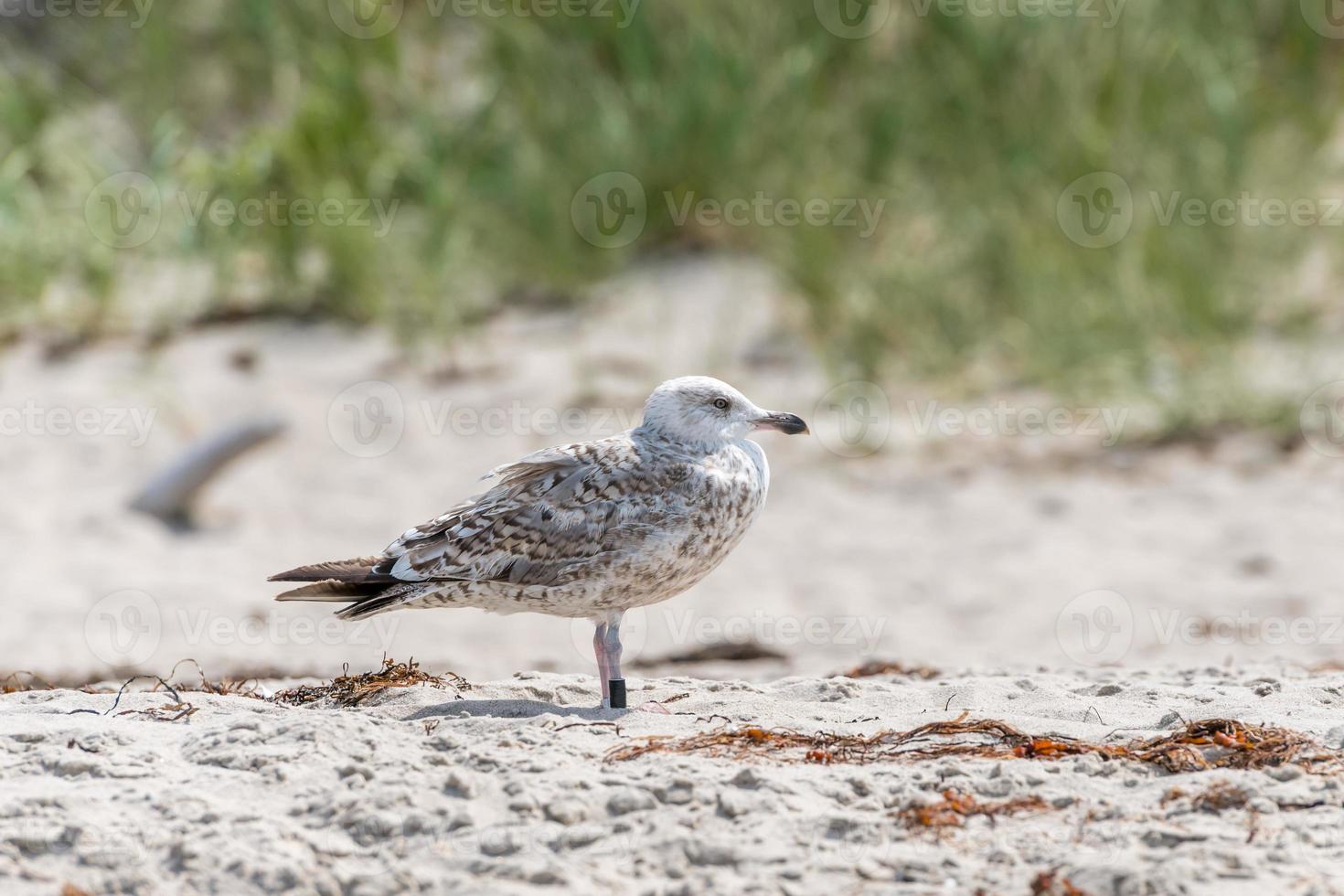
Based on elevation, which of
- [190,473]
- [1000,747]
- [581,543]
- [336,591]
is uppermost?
[190,473]

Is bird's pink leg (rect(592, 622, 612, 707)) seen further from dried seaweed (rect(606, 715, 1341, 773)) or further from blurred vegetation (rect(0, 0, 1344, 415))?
blurred vegetation (rect(0, 0, 1344, 415))

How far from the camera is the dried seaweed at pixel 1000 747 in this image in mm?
3473

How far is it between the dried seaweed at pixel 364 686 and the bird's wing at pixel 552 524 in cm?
34

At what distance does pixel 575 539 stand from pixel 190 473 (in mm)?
4313

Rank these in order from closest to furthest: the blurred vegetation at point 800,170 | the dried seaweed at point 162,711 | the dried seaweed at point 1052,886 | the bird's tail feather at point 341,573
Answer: the dried seaweed at point 1052,886 < the dried seaweed at point 162,711 < the bird's tail feather at point 341,573 < the blurred vegetation at point 800,170

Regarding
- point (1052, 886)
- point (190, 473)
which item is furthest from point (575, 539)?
point (190, 473)

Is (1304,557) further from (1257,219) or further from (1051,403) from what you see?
(1257,219)

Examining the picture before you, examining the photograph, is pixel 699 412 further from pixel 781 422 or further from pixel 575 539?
pixel 575 539

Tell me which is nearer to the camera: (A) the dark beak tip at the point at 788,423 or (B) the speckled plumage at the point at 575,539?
(B) the speckled plumage at the point at 575,539

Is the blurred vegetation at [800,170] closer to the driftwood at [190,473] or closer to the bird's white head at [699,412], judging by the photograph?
the driftwood at [190,473]

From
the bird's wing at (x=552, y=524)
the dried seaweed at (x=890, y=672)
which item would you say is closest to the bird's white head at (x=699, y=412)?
the bird's wing at (x=552, y=524)

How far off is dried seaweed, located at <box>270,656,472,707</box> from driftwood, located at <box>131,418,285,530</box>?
12.1 feet

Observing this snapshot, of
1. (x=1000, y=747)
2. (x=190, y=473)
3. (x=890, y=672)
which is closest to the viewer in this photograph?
(x=1000, y=747)

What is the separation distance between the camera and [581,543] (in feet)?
13.3
